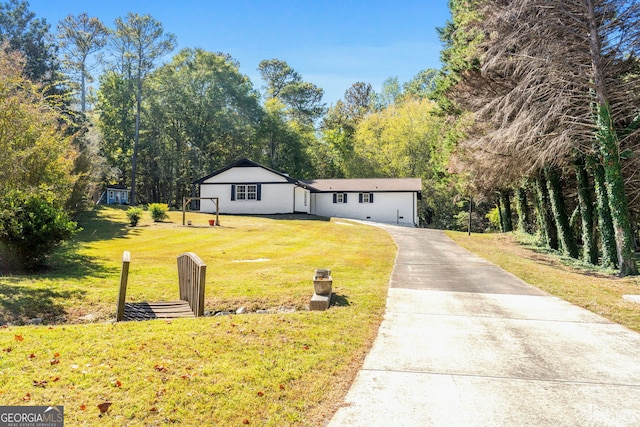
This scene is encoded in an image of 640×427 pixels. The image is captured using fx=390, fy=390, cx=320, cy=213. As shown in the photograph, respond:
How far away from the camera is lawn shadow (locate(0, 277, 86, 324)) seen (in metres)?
7.29

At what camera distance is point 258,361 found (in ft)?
15.3

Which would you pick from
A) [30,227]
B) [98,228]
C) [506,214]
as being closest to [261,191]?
[98,228]

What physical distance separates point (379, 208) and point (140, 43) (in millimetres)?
29665

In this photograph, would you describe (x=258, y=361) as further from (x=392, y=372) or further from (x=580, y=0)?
(x=580, y=0)

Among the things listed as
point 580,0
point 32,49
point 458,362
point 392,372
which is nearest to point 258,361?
point 392,372

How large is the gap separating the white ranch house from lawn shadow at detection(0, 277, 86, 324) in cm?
2501

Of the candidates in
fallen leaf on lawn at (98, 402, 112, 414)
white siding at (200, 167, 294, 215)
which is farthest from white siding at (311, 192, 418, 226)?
fallen leaf on lawn at (98, 402, 112, 414)

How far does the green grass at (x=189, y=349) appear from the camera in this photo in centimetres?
357

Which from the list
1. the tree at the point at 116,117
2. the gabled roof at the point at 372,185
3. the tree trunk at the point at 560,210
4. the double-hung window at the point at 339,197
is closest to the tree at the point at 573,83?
the tree trunk at the point at 560,210

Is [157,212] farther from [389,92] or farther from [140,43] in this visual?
[389,92]

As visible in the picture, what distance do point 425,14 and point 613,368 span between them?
55.5ft

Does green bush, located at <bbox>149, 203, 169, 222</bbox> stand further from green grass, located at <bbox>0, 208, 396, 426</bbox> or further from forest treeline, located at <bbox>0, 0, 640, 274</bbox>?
green grass, located at <bbox>0, 208, 396, 426</bbox>

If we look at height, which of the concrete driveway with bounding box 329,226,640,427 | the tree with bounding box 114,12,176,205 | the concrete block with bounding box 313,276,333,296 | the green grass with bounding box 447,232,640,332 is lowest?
the green grass with bounding box 447,232,640,332

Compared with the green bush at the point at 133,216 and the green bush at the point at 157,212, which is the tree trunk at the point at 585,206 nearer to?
the green bush at the point at 133,216
